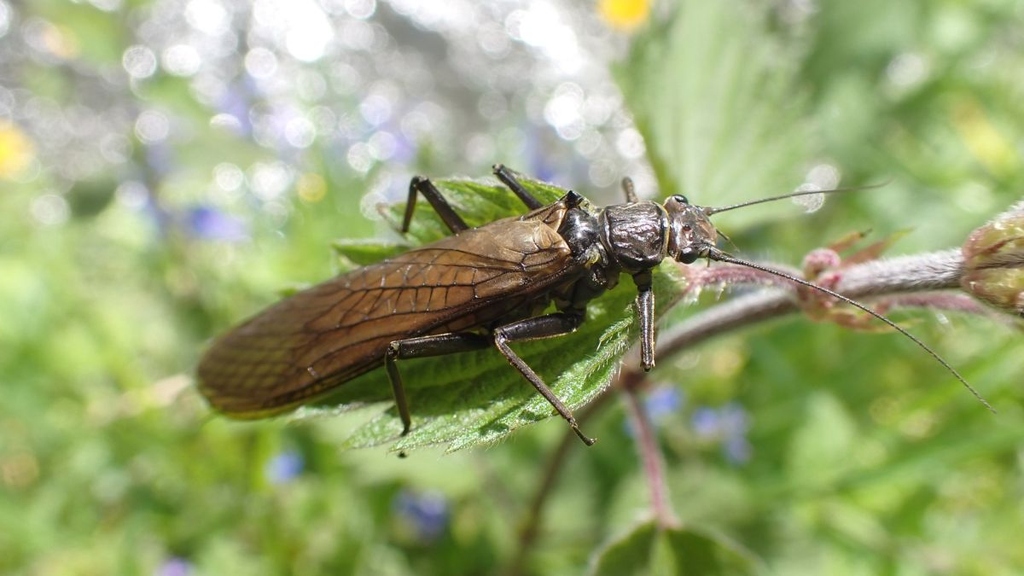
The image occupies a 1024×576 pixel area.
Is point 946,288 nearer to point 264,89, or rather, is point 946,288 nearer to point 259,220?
point 259,220

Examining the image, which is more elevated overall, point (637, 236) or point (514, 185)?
point (514, 185)

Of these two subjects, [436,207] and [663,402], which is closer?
[436,207]

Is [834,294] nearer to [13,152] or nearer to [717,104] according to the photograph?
[717,104]

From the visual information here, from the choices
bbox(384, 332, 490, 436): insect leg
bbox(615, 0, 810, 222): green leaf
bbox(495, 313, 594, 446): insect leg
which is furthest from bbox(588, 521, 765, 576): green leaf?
bbox(615, 0, 810, 222): green leaf

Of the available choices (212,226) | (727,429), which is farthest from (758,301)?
(212,226)

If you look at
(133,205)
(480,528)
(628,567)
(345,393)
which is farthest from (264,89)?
(628,567)

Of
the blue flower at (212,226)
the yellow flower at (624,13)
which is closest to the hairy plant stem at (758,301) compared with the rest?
the blue flower at (212,226)

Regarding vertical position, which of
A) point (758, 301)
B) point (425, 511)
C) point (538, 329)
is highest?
point (538, 329)

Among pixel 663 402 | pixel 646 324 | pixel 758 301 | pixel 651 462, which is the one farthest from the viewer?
pixel 663 402
